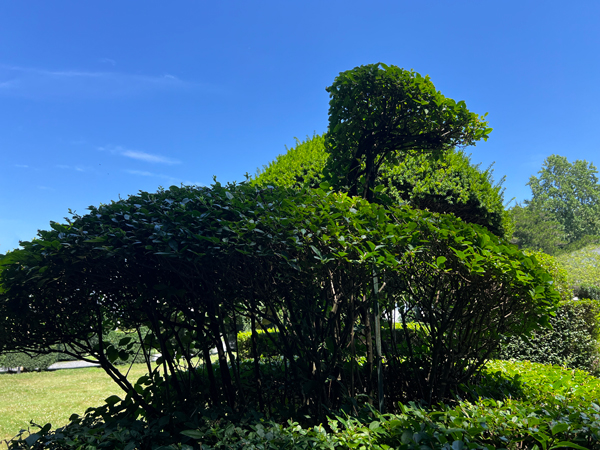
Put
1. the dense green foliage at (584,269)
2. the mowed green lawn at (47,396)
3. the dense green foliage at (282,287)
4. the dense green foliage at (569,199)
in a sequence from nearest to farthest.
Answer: the dense green foliage at (282,287) → the mowed green lawn at (47,396) → the dense green foliage at (584,269) → the dense green foliage at (569,199)

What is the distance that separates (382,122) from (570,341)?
7.21 metres

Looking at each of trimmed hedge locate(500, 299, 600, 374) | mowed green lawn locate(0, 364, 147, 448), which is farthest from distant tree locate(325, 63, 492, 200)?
mowed green lawn locate(0, 364, 147, 448)

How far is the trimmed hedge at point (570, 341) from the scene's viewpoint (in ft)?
27.2

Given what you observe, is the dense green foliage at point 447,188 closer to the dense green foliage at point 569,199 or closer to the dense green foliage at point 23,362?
the dense green foliage at point 23,362

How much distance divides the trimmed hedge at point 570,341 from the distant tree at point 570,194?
36.0 m

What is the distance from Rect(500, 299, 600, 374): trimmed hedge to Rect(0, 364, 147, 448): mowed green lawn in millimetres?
9172

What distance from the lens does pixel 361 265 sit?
300 centimetres

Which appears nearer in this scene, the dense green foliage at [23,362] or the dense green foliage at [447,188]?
the dense green foliage at [447,188]

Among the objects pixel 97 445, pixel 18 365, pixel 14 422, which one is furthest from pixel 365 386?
pixel 18 365

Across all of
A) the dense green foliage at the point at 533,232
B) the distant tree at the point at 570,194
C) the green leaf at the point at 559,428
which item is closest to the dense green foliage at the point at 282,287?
the green leaf at the point at 559,428

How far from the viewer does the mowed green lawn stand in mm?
6851

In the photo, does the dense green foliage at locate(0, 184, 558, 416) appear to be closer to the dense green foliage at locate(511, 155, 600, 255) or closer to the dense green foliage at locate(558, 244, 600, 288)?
the dense green foliage at locate(558, 244, 600, 288)

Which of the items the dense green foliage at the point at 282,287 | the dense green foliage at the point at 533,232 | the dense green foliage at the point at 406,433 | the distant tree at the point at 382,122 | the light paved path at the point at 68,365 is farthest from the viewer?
the dense green foliage at the point at 533,232

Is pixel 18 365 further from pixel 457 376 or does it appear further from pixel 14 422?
pixel 457 376
